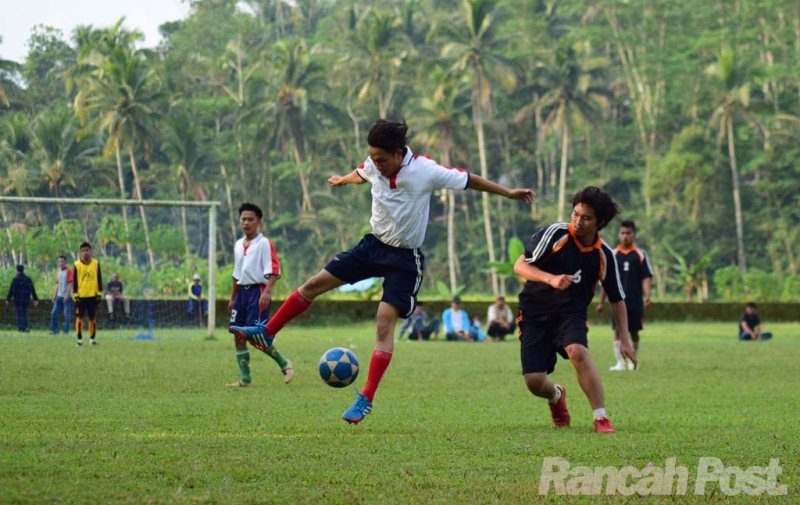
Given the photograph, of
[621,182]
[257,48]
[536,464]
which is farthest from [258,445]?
[257,48]

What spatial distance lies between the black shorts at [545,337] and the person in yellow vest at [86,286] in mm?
13369

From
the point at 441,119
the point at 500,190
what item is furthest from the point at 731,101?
the point at 500,190

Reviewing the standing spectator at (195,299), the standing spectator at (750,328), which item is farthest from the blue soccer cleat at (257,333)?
the standing spectator at (750,328)

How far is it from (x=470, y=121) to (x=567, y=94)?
8281 millimetres

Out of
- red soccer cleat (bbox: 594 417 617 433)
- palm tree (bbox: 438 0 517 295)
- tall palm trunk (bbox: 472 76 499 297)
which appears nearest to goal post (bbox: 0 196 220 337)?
red soccer cleat (bbox: 594 417 617 433)

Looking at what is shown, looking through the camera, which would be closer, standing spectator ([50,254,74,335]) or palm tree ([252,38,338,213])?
standing spectator ([50,254,74,335])

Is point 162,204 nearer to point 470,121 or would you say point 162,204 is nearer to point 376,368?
point 376,368

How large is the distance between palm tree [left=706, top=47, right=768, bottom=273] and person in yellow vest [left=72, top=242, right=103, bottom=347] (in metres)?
48.0

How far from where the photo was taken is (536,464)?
690 centimetres

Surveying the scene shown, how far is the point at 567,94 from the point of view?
68.0 m

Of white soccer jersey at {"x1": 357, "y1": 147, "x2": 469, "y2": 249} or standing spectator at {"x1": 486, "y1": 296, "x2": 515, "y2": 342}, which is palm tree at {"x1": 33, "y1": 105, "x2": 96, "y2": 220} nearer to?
standing spectator at {"x1": 486, "y1": 296, "x2": 515, "y2": 342}

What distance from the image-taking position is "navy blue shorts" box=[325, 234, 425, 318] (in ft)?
29.0

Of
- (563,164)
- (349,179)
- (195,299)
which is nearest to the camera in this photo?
(349,179)

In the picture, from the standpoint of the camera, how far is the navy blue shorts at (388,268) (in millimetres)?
8852
